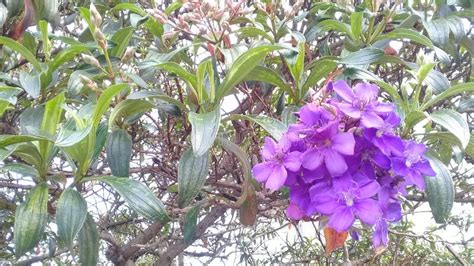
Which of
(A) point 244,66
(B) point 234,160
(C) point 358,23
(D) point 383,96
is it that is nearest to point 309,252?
(D) point 383,96

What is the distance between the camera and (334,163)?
32.4 inches

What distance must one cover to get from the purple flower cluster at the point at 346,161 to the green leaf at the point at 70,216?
12.7 inches

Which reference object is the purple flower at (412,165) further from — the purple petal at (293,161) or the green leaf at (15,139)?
the green leaf at (15,139)

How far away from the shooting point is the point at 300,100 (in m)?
1.20

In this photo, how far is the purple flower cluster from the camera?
83 cm

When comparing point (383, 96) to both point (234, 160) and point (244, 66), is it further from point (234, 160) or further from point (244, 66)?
point (244, 66)

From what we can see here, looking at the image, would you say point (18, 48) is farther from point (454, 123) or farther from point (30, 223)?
point (454, 123)

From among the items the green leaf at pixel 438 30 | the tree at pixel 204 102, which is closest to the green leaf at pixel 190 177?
the tree at pixel 204 102

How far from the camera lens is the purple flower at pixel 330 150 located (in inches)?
32.2

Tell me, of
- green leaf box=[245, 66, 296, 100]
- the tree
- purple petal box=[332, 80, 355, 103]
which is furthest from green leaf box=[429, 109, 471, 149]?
green leaf box=[245, 66, 296, 100]

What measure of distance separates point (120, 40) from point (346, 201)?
75 centimetres

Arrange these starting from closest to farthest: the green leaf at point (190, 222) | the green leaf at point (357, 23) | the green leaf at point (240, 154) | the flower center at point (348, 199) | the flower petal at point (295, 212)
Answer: the flower center at point (348, 199) → the flower petal at point (295, 212) → the green leaf at point (240, 154) → the green leaf at point (357, 23) → the green leaf at point (190, 222)

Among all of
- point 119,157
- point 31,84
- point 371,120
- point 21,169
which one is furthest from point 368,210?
point 31,84

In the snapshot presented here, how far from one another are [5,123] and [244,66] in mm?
826
